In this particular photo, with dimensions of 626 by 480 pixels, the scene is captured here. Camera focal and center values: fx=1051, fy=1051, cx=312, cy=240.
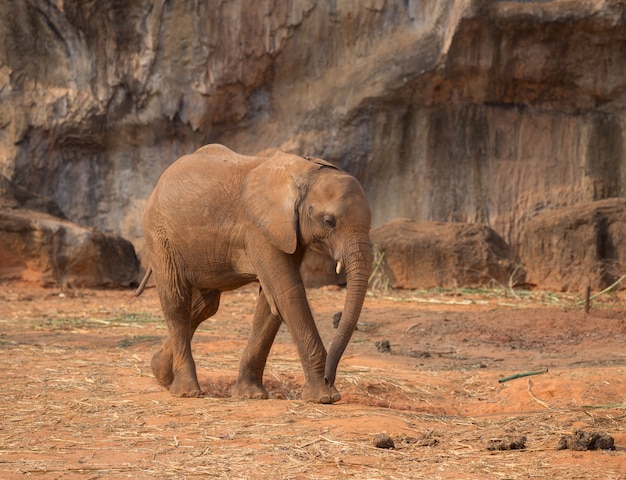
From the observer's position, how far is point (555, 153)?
2195 centimetres

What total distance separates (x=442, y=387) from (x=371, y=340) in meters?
3.46

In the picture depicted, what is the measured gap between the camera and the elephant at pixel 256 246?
24.5 ft

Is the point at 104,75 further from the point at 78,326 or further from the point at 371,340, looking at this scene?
the point at 371,340

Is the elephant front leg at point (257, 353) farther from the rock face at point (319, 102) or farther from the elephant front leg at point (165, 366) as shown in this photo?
the rock face at point (319, 102)

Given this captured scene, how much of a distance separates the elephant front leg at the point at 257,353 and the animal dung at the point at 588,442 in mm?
3042

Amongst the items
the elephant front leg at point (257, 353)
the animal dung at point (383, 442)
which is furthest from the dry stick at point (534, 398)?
the animal dung at point (383, 442)

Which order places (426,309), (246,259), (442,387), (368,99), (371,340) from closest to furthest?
1. (246,259)
2. (442,387)
3. (371,340)
4. (426,309)
5. (368,99)

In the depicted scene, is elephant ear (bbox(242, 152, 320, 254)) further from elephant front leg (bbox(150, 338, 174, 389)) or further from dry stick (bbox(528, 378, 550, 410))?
dry stick (bbox(528, 378, 550, 410))

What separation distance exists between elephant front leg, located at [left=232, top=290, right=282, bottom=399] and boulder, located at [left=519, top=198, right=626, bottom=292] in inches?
385

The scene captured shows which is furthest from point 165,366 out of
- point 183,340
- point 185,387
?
point 185,387

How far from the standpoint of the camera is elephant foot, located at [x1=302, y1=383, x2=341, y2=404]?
7.46 m

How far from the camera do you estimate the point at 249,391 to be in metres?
8.18

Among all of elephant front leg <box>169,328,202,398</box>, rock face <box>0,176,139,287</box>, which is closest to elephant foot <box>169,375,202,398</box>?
elephant front leg <box>169,328,202,398</box>

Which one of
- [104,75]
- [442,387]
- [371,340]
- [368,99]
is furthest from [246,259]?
[104,75]
